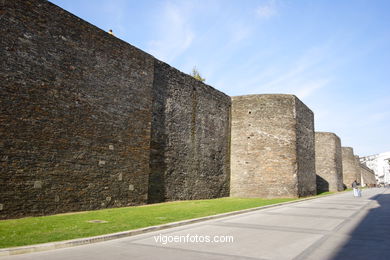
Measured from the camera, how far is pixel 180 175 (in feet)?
49.7

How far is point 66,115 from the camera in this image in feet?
32.6

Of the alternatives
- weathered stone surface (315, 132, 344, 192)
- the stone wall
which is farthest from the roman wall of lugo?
weathered stone surface (315, 132, 344, 192)

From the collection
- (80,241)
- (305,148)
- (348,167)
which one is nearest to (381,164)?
(348,167)

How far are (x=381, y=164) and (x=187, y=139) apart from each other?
102397mm

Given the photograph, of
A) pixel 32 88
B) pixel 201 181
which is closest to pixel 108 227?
pixel 32 88

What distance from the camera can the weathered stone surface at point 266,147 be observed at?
18.8 metres

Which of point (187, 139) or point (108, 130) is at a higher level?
point (187, 139)

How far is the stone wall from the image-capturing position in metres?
8.64

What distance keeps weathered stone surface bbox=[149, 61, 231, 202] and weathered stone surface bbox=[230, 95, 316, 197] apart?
0.79 meters

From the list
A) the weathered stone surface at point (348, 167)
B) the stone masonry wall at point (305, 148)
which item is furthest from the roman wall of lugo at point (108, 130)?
the weathered stone surface at point (348, 167)

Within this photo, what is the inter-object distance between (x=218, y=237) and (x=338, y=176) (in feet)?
102

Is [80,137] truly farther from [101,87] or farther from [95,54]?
[95,54]

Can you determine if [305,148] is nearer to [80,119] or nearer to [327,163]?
[327,163]

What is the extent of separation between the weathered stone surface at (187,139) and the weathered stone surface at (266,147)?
2.60 ft
